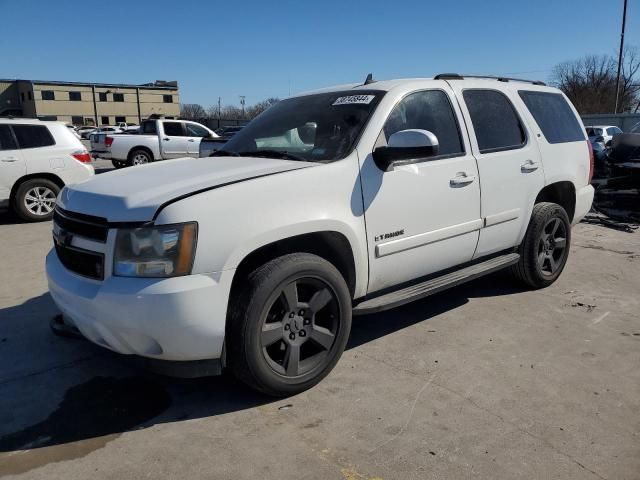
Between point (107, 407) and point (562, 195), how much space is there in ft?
14.6

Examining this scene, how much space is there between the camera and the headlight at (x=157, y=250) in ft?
8.39

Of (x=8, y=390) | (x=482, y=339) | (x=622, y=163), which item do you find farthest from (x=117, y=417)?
(x=622, y=163)

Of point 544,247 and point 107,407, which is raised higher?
point 544,247

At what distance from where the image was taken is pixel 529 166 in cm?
442

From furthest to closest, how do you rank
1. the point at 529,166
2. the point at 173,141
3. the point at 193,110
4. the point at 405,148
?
the point at 193,110 → the point at 173,141 → the point at 529,166 → the point at 405,148

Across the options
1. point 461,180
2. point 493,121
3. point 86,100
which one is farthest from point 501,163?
point 86,100

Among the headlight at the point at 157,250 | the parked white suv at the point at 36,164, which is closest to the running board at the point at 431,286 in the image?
the headlight at the point at 157,250

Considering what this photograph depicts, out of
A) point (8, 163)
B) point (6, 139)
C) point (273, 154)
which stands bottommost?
point (8, 163)

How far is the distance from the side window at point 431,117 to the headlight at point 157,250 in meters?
1.66

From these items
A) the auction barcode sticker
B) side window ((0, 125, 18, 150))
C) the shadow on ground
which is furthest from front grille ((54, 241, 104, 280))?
side window ((0, 125, 18, 150))

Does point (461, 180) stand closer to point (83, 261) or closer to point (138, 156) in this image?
point (83, 261)

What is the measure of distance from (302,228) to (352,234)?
376 millimetres

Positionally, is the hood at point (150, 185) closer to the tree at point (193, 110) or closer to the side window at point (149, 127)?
the side window at point (149, 127)

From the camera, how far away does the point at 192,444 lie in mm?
2627
